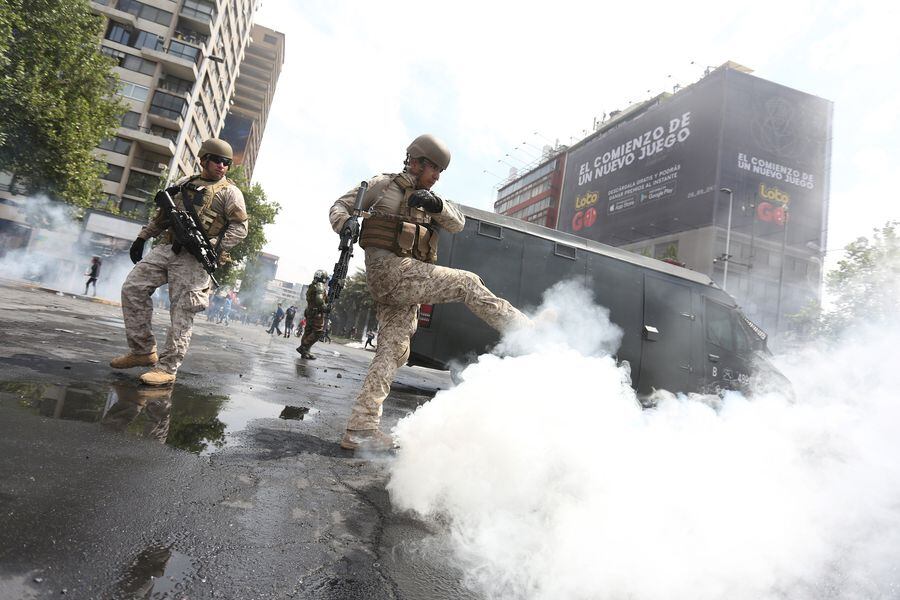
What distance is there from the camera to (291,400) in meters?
3.95

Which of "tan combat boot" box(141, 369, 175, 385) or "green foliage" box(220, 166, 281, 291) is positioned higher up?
"green foliage" box(220, 166, 281, 291)

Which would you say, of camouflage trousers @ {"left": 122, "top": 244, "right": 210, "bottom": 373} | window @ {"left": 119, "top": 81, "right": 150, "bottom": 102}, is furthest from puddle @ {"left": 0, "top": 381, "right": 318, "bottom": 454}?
window @ {"left": 119, "top": 81, "right": 150, "bottom": 102}

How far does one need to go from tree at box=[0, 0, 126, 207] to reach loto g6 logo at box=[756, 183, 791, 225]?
142ft

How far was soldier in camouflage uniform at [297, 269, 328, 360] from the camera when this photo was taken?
8.89 metres

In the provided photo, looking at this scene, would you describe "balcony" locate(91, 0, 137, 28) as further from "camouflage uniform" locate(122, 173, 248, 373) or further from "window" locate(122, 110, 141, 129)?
"camouflage uniform" locate(122, 173, 248, 373)

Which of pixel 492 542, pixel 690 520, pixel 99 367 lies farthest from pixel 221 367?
pixel 690 520

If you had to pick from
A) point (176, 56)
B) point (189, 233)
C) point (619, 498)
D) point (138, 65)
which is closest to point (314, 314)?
point (189, 233)

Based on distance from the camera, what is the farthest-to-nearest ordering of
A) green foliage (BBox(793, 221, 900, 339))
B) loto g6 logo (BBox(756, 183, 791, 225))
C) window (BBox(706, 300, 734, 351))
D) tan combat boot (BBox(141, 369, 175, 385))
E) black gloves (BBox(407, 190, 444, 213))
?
1. loto g6 logo (BBox(756, 183, 791, 225))
2. green foliage (BBox(793, 221, 900, 339))
3. window (BBox(706, 300, 734, 351))
4. tan combat boot (BBox(141, 369, 175, 385))
5. black gloves (BBox(407, 190, 444, 213))

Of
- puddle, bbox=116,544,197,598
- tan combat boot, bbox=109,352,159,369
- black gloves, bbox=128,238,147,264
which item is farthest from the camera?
black gloves, bbox=128,238,147,264

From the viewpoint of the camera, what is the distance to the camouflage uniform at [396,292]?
9.21ft

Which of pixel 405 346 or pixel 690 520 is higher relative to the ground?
pixel 405 346

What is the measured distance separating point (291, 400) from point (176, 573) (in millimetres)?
2868

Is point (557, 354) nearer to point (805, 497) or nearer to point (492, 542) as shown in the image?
point (492, 542)

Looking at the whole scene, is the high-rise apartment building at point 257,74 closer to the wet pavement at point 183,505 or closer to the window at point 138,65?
the window at point 138,65
